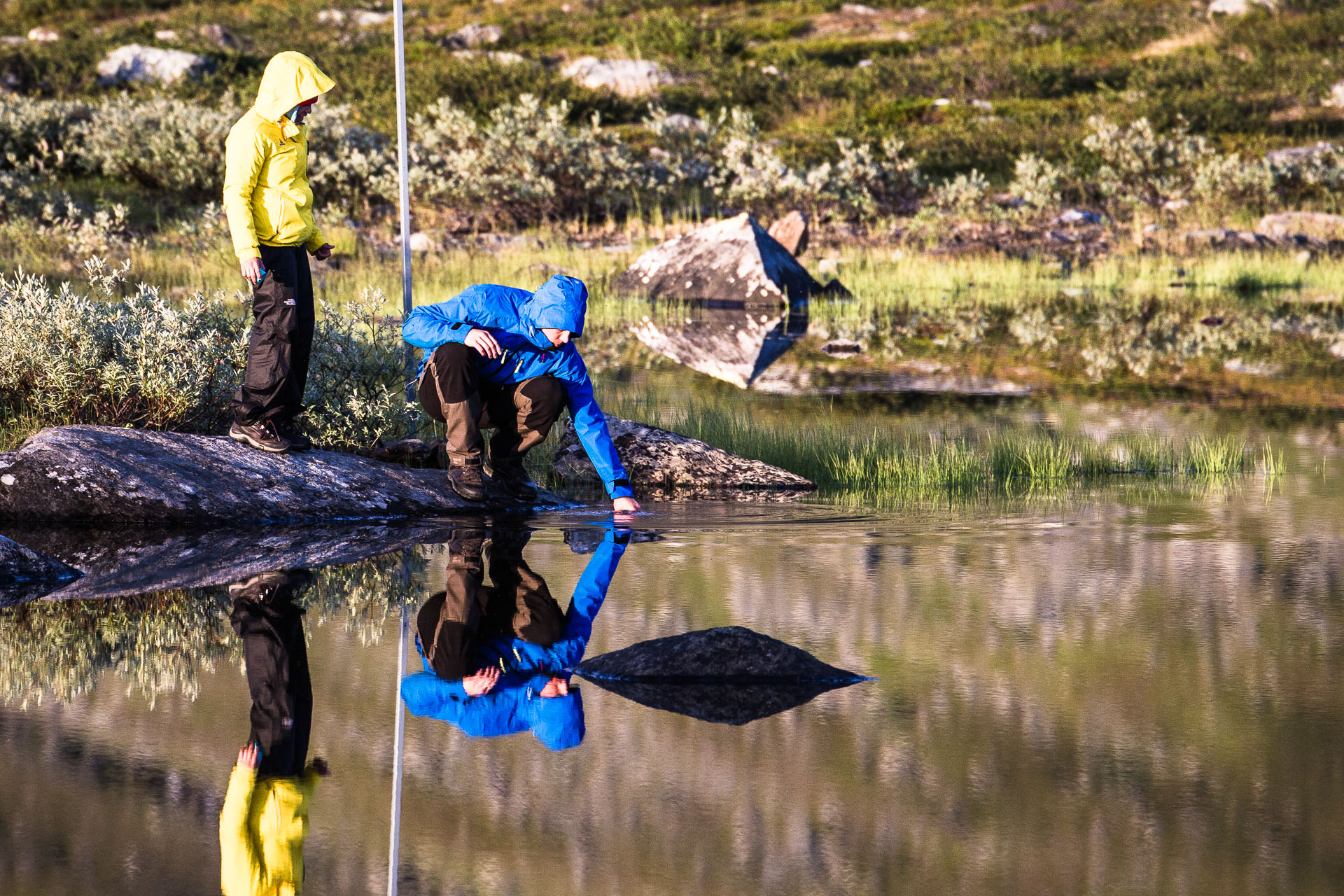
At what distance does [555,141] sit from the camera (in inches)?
1025

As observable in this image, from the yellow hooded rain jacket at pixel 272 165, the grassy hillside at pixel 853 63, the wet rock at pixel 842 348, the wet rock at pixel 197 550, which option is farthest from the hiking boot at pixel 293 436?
the grassy hillside at pixel 853 63

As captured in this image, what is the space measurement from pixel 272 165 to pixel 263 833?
4.82m

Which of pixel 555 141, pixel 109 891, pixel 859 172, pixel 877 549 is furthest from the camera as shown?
pixel 859 172

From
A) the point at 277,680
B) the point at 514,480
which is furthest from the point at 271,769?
the point at 514,480

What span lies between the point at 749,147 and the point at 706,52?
57.4 ft

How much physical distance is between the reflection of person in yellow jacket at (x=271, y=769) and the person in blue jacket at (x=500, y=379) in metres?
2.19

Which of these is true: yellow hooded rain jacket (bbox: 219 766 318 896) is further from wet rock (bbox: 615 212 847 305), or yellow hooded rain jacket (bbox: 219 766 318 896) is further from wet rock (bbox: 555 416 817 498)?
wet rock (bbox: 615 212 847 305)

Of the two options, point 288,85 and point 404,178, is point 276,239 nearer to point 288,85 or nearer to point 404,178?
point 288,85

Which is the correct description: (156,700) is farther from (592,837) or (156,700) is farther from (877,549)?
(877,549)

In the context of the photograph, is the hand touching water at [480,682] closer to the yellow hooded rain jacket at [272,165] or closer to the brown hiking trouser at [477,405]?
the brown hiking trouser at [477,405]

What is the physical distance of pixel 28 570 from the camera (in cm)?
690

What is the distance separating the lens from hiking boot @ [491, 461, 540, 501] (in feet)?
29.4

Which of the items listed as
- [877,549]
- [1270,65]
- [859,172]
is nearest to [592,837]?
[877,549]

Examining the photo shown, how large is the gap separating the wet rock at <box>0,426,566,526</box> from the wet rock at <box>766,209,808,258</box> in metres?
16.0
